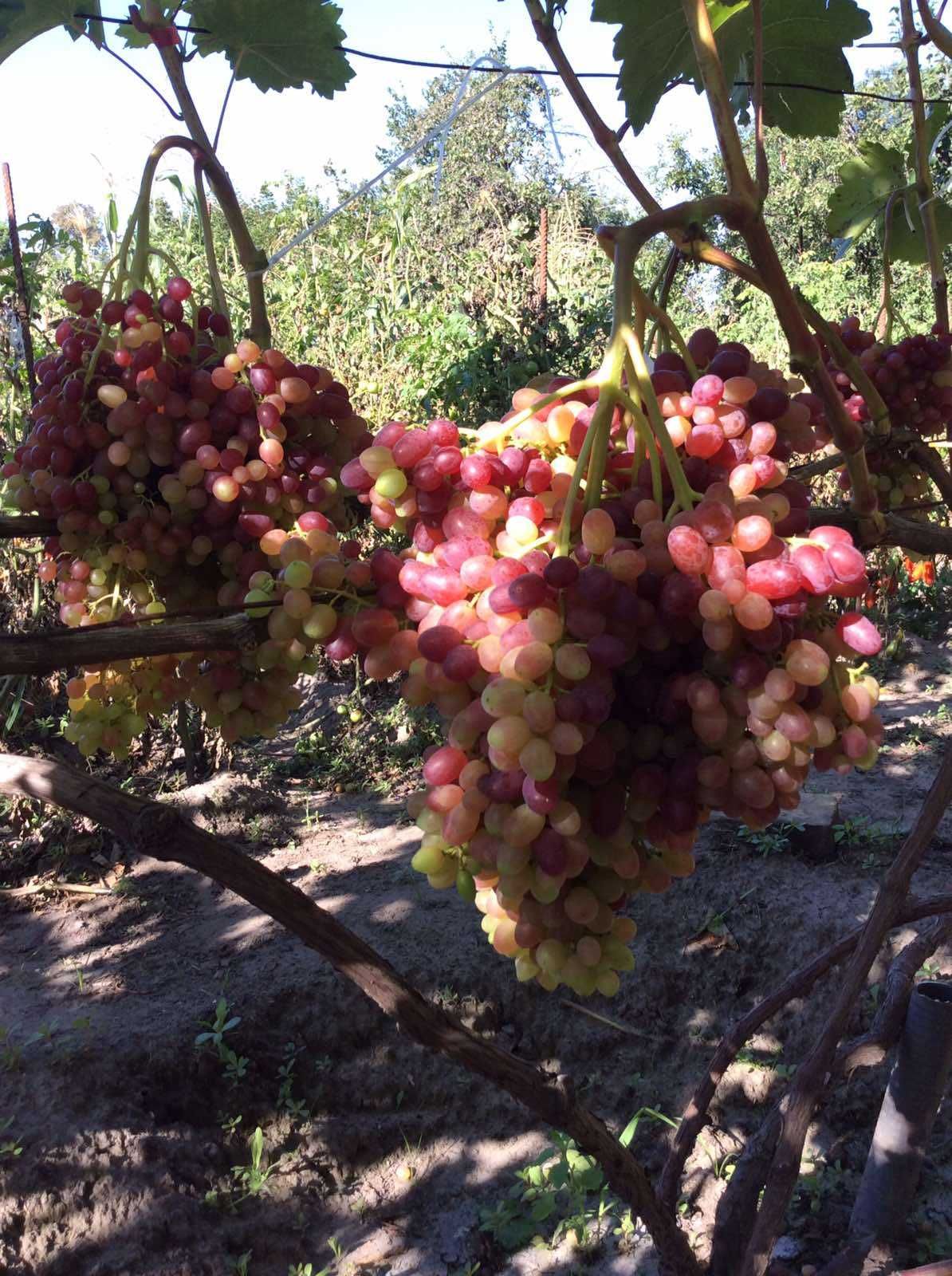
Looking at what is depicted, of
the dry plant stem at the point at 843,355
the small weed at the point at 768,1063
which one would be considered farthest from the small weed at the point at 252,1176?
the dry plant stem at the point at 843,355

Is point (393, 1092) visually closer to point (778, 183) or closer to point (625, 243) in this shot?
point (625, 243)

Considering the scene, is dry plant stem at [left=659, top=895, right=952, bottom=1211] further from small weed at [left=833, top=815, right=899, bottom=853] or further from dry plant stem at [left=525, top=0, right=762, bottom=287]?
small weed at [left=833, top=815, right=899, bottom=853]

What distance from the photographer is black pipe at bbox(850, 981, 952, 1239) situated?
5.60 ft

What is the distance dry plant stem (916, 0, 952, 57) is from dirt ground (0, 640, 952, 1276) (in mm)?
1944

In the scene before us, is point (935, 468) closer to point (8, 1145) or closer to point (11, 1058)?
point (8, 1145)

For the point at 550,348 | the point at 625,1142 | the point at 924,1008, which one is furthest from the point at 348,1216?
the point at 550,348

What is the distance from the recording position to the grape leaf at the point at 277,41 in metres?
1.34

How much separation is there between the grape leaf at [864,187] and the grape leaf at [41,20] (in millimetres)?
1302

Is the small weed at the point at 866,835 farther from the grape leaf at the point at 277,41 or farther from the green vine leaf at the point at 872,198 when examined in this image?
the grape leaf at the point at 277,41

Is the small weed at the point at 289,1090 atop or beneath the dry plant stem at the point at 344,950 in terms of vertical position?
beneath

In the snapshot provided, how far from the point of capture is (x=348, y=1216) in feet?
8.46

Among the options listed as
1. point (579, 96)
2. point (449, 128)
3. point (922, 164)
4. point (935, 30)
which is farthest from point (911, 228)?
point (579, 96)

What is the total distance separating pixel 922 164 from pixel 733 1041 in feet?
4.32

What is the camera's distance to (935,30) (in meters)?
1.29
